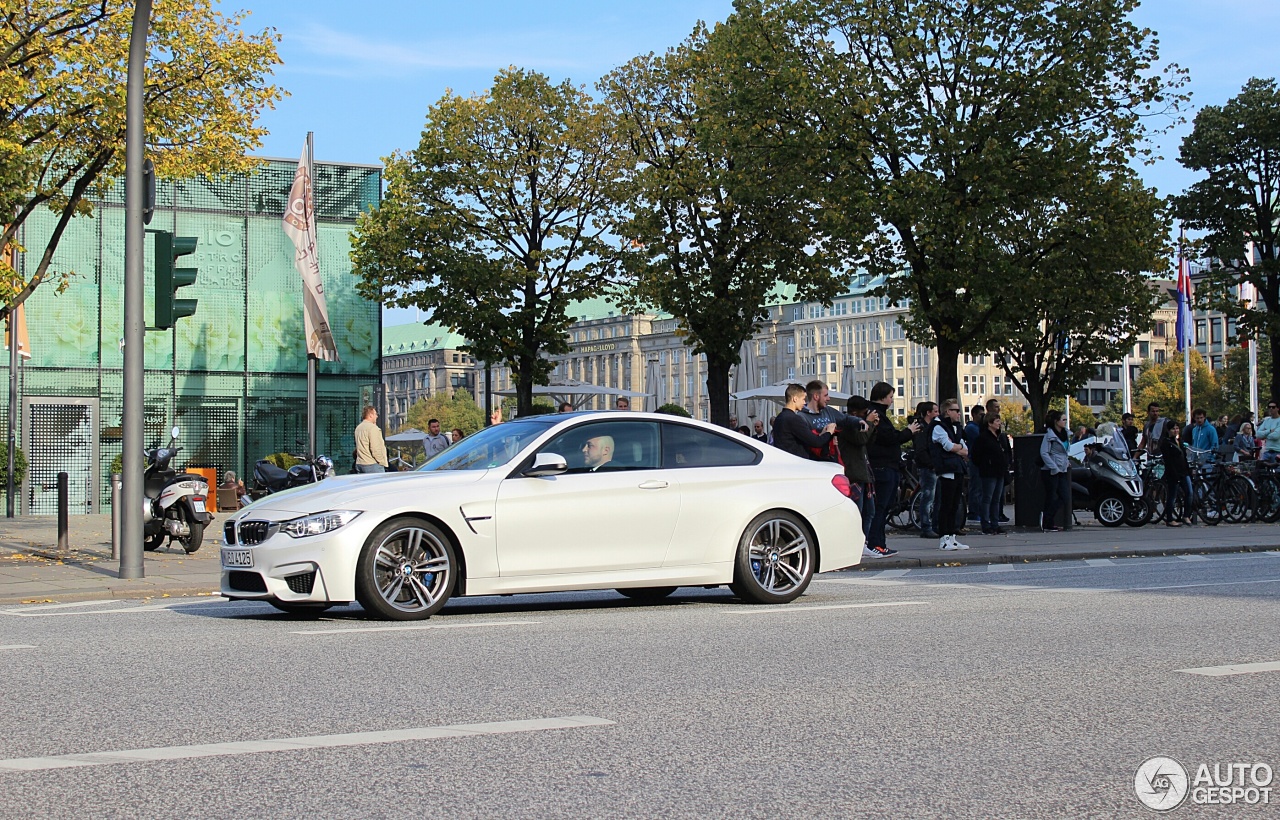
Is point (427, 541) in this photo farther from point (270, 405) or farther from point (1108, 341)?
point (1108, 341)

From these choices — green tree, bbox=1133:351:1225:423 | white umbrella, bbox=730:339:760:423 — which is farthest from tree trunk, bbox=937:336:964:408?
white umbrella, bbox=730:339:760:423

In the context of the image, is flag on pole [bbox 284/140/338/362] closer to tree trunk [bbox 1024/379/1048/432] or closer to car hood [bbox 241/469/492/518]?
car hood [bbox 241/469/492/518]

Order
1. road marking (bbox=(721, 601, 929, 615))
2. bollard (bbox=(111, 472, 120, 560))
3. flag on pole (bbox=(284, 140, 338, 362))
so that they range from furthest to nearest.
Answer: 1. flag on pole (bbox=(284, 140, 338, 362))
2. bollard (bbox=(111, 472, 120, 560))
3. road marking (bbox=(721, 601, 929, 615))

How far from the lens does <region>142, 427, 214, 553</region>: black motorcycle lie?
18.2 meters

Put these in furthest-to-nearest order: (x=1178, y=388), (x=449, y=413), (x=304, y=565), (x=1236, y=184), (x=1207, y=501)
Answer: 1. (x=449, y=413)
2. (x=1178, y=388)
3. (x=1236, y=184)
4. (x=1207, y=501)
5. (x=304, y=565)

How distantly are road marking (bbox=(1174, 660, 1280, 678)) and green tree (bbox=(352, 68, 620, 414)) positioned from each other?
106 ft

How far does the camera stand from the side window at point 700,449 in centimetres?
1140

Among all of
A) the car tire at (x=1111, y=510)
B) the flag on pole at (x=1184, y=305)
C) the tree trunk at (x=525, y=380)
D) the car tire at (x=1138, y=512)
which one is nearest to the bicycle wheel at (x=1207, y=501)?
the car tire at (x=1138, y=512)

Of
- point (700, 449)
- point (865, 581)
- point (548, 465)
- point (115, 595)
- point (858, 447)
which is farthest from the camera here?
point (858, 447)

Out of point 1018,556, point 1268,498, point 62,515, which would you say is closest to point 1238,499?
point 1268,498

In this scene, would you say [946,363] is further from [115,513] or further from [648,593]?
[648,593]

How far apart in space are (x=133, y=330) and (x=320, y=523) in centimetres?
537

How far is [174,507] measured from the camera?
1839cm

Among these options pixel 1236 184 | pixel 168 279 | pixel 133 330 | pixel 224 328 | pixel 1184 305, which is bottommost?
pixel 133 330
